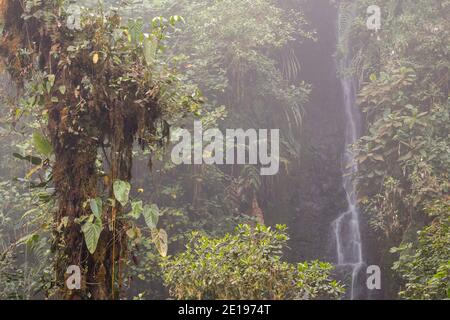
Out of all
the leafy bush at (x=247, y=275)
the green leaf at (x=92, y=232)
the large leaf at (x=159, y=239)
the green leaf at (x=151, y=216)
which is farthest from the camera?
the large leaf at (x=159, y=239)

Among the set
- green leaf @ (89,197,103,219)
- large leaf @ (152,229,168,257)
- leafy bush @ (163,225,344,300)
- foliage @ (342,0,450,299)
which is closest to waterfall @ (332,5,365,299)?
foliage @ (342,0,450,299)

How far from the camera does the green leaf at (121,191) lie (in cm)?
491

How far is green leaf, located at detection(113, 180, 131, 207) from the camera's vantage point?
16.1 ft

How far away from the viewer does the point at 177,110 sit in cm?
543

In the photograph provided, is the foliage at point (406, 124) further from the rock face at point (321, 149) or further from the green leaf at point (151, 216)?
the green leaf at point (151, 216)

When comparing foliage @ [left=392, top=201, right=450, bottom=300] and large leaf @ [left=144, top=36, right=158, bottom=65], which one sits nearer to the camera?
large leaf @ [left=144, top=36, right=158, bottom=65]

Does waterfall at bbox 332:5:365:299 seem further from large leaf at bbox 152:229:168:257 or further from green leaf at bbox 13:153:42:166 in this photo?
green leaf at bbox 13:153:42:166

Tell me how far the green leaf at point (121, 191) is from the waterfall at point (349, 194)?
24.0 ft

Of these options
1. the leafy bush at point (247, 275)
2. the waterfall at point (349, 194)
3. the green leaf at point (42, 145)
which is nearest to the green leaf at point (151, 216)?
the leafy bush at point (247, 275)

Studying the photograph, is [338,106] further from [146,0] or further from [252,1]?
[146,0]

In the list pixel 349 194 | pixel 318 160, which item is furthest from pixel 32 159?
pixel 318 160

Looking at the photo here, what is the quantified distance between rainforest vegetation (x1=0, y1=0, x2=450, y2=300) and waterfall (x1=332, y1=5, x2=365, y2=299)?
5 cm
